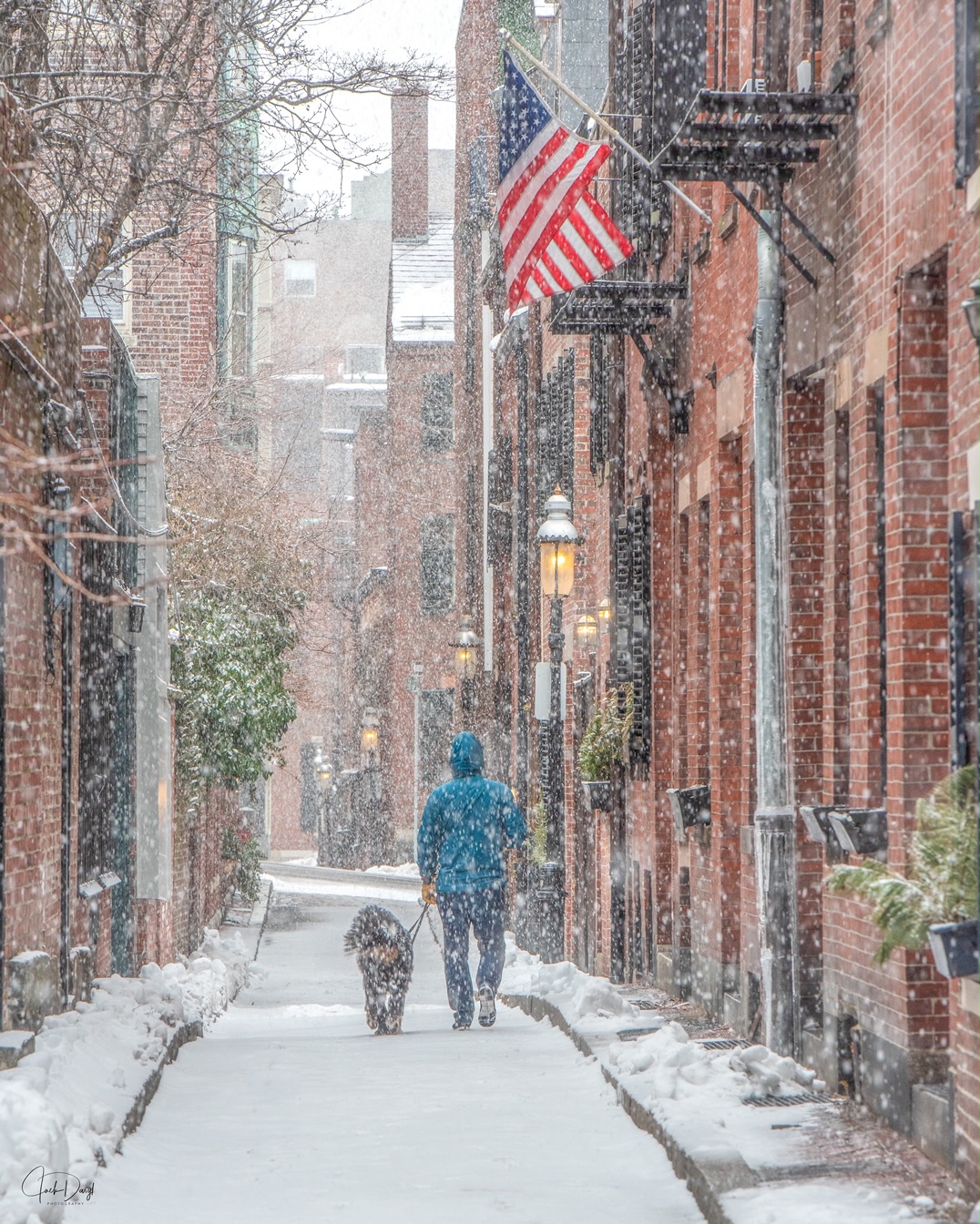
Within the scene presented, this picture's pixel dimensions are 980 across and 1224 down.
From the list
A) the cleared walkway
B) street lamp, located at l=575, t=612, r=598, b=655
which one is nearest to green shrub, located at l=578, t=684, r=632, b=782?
street lamp, located at l=575, t=612, r=598, b=655

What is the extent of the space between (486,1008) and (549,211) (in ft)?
17.3

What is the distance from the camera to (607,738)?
14195 mm

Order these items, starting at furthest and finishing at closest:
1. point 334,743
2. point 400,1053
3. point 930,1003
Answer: point 334,743
point 400,1053
point 930,1003

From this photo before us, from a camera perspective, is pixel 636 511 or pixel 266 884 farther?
pixel 266 884

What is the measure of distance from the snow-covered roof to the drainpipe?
3741 cm

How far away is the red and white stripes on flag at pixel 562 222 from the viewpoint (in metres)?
11.3

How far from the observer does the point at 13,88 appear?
12.0 m

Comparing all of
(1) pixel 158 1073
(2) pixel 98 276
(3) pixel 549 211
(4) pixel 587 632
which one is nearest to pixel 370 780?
(4) pixel 587 632

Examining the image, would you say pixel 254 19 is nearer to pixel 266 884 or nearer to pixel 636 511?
pixel 636 511

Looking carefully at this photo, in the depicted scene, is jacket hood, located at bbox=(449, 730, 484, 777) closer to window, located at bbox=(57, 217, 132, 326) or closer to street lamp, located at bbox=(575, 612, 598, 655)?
window, located at bbox=(57, 217, 132, 326)

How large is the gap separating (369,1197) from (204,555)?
1422 centimetres

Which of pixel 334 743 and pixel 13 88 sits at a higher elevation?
pixel 13 88

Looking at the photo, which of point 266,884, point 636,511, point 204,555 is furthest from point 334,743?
point 636,511

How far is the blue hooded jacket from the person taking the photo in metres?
11.0
